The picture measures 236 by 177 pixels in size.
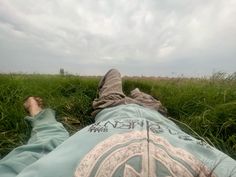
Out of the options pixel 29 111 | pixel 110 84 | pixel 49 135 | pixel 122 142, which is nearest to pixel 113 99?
pixel 110 84

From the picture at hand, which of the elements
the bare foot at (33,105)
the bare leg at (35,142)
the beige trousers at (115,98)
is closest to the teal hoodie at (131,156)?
the bare leg at (35,142)

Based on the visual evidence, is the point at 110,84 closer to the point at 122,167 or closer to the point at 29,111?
Result: the point at 29,111

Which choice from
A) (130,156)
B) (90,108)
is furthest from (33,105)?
(130,156)

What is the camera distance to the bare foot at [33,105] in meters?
3.34

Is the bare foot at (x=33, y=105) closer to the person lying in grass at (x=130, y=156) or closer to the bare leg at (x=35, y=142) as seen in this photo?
the bare leg at (x=35, y=142)

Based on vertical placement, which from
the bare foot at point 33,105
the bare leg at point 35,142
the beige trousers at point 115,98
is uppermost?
the beige trousers at point 115,98

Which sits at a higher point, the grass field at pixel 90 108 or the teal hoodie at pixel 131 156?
the teal hoodie at pixel 131 156

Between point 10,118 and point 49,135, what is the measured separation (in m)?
0.71

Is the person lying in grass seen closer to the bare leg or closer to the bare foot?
the bare leg

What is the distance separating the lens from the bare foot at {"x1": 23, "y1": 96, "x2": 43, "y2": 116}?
10.9 feet

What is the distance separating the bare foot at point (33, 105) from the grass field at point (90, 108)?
0.06m

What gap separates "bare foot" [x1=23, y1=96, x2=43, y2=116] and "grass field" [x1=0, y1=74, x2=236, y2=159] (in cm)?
6

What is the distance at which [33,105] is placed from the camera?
11.3 feet

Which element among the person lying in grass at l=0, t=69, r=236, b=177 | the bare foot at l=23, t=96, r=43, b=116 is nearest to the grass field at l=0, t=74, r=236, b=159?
the bare foot at l=23, t=96, r=43, b=116
